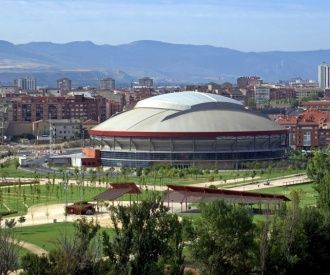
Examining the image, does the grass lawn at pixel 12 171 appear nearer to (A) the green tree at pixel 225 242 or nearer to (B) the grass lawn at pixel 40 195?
(B) the grass lawn at pixel 40 195

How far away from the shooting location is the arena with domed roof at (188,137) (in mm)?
79812

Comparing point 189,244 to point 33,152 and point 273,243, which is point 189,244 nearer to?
point 273,243

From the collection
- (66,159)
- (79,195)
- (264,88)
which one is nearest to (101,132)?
(66,159)

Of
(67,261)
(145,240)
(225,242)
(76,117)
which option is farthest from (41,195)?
(76,117)

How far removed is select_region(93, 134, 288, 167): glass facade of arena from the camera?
80188 mm

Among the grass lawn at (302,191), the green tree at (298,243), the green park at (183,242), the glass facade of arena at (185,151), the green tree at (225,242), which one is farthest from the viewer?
the glass facade of arena at (185,151)

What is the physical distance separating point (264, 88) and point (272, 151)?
351 ft

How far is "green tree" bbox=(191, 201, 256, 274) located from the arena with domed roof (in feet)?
159

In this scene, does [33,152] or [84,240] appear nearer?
[84,240]

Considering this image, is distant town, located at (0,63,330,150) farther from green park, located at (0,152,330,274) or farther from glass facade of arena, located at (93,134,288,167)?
green park, located at (0,152,330,274)

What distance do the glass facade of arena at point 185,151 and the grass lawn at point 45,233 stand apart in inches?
1449

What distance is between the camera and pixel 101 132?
8331cm

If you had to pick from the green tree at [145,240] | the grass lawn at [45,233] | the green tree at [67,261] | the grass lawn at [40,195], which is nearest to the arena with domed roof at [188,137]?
the grass lawn at [40,195]

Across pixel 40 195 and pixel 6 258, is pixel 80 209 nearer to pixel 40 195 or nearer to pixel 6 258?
pixel 40 195
